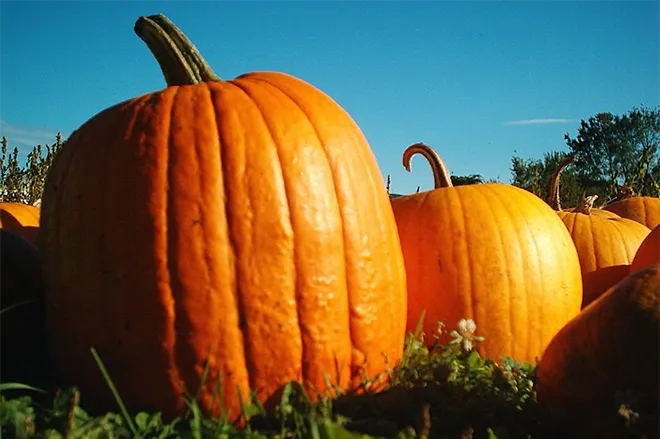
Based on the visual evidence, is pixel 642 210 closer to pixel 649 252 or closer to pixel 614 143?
pixel 649 252

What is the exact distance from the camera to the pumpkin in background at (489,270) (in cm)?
279

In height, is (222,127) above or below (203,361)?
above

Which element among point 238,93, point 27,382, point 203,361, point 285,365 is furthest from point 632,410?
point 27,382

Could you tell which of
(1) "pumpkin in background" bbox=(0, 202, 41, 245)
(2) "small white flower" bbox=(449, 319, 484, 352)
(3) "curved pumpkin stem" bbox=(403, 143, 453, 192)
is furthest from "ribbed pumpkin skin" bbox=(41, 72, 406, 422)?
(1) "pumpkin in background" bbox=(0, 202, 41, 245)

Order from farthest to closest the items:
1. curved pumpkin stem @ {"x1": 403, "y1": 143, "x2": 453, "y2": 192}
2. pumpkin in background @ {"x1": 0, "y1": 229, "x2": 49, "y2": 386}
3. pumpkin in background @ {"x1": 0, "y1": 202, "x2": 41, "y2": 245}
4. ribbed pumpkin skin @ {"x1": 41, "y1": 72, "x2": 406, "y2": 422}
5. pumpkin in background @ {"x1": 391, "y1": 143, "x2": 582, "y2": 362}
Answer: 1. pumpkin in background @ {"x1": 0, "y1": 202, "x2": 41, "y2": 245}
2. curved pumpkin stem @ {"x1": 403, "y1": 143, "x2": 453, "y2": 192}
3. pumpkin in background @ {"x1": 391, "y1": 143, "x2": 582, "y2": 362}
4. pumpkin in background @ {"x1": 0, "y1": 229, "x2": 49, "y2": 386}
5. ribbed pumpkin skin @ {"x1": 41, "y1": 72, "x2": 406, "y2": 422}

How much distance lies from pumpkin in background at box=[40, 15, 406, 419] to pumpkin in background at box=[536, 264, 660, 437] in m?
0.56

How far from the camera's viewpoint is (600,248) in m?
4.33

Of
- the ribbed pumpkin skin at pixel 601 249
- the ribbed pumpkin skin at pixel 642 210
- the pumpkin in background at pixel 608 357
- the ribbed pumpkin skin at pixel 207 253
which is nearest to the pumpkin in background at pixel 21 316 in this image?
the ribbed pumpkin skin at pixel 207 253

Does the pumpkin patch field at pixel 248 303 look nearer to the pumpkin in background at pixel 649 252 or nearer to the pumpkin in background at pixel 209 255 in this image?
the pumpkin in background at pixel 209 255

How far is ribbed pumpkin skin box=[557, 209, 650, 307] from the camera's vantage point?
4.18 meters

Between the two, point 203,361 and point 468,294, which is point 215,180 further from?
point 468,294

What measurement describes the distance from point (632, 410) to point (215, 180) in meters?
1.29

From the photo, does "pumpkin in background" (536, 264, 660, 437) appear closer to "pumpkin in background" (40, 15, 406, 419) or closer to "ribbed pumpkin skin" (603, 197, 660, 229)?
"pumpkin in background" (40, 15, 406, 419)

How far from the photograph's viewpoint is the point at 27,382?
6.73 ft
